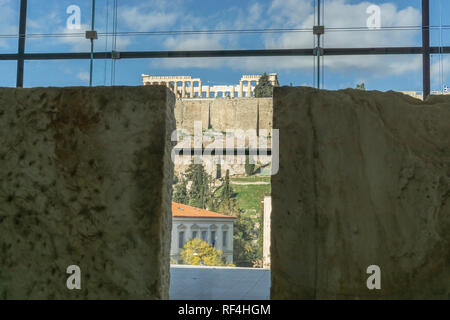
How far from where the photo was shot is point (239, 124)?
4.51m

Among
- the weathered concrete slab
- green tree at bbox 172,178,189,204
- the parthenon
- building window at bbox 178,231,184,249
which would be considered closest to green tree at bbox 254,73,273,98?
the parthenon

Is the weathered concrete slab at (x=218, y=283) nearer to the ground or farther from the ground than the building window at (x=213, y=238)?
nearer to the ground

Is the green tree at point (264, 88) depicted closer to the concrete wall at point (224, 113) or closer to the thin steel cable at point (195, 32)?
the concrete wall at point (224, 113)

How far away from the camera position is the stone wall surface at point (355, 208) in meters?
3.13

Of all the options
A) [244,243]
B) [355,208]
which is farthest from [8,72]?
[355,208]

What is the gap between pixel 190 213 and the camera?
16.1ft

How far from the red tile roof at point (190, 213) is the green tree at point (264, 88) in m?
1.30

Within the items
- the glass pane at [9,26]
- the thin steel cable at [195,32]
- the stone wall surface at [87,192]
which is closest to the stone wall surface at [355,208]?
the stone wall surface at [87,192]

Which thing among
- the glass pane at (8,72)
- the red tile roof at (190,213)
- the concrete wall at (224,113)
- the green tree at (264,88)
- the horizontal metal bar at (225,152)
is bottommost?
the red tile roof at (190,213)

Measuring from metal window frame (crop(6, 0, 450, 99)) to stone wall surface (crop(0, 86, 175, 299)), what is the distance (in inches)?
56.5

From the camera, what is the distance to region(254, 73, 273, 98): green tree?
451 cm

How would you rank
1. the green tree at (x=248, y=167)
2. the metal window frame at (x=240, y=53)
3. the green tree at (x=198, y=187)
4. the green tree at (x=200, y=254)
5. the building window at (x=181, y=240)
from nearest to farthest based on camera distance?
the metal window frame at (x=240, y=53) < the green tree at (x=248, y=167) < the green tree at (x=198, y=187) < the building window at (x=181, y=240) < the green tree at (x=200, y=254)

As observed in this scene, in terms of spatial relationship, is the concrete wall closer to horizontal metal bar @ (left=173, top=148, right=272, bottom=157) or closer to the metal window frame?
horizontal metal bar @ (left=173, top=148, right=272, bottom=157)
